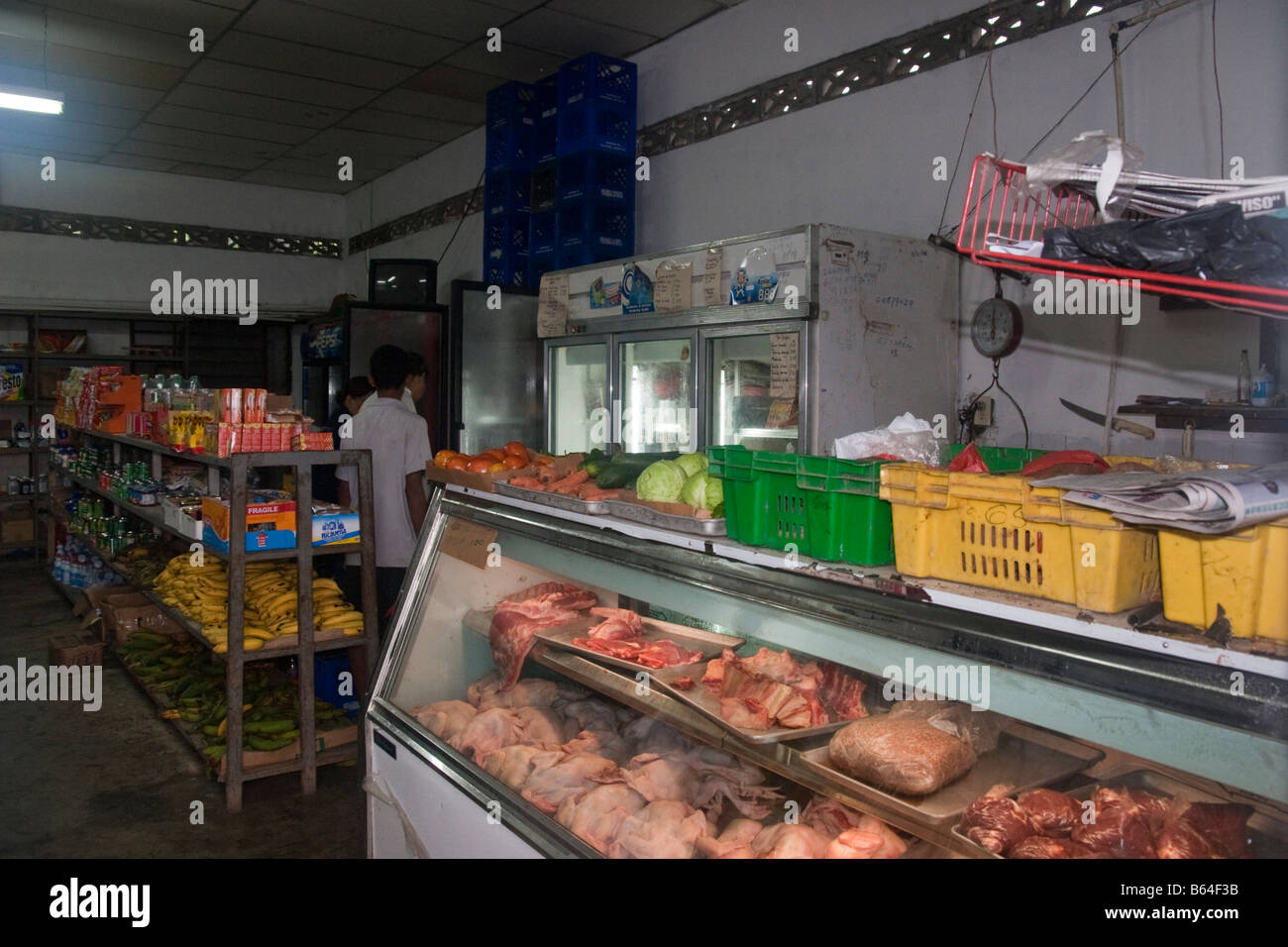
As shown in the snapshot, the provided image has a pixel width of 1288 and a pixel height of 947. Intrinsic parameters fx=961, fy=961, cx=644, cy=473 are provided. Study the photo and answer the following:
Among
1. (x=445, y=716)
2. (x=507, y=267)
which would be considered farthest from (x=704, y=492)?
(x=507, y=267)

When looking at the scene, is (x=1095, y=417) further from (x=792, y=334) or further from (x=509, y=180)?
(x=509, y=180)

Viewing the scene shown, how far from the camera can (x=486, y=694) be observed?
313 cm

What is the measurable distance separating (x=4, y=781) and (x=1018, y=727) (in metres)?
4.72

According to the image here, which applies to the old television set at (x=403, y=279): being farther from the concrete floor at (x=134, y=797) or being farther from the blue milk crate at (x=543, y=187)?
the concrete floor at (x=134, y=797)

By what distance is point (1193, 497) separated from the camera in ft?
4.40

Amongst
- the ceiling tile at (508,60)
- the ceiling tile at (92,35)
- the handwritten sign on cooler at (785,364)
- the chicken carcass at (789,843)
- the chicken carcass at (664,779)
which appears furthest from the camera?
the ceiling tile at (508,60)

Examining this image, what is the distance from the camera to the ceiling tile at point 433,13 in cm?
574

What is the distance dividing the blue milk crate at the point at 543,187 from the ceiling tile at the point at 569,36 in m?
0.78

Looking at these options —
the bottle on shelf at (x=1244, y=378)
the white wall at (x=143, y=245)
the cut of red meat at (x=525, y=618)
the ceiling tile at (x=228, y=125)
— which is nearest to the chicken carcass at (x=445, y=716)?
the cut of red meat at (x=525, y=618)

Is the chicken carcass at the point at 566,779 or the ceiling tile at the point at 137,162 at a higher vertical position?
the ceiling tile at the point at 137,162

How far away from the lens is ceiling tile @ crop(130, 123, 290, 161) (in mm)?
8781

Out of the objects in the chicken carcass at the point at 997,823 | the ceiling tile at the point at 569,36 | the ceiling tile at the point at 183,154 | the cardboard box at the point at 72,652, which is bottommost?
the cardboard box at the point at 72,652

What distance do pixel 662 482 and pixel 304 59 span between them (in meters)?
5.71
